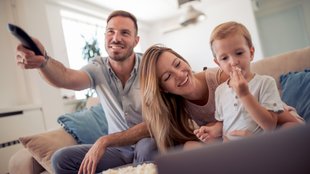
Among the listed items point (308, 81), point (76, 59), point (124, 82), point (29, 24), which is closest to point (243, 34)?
point (308, 81)

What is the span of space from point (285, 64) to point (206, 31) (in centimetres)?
435

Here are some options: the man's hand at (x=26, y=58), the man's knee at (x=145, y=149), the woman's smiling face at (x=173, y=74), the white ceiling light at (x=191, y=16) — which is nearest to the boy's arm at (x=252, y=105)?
the woman's smiling face at (x=173, y=74)

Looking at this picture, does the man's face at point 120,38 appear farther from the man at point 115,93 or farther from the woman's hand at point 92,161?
the woman's hand at point 92,161

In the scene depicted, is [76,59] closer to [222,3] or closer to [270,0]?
[222,3]

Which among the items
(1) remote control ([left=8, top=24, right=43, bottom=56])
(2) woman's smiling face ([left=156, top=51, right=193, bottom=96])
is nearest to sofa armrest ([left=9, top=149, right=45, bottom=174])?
(1) remote control ([left=8, top=24, right=43, bottom=56])

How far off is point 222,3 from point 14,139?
14.9 feet

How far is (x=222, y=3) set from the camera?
5527 millimetres

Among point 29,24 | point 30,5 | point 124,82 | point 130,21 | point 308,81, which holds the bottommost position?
point 308,81

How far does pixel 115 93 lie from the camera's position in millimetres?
1515

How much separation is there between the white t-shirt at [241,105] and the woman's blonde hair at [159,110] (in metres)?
0.21

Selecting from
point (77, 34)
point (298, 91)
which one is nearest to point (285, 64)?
point (298, 91)

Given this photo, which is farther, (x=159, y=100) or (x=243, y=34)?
(x=159, y=100)

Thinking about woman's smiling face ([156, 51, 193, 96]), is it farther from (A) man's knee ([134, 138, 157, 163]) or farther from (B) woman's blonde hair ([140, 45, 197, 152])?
(A) man's knee ([134, 138, 157, 163])

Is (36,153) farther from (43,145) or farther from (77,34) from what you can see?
(77,34)
